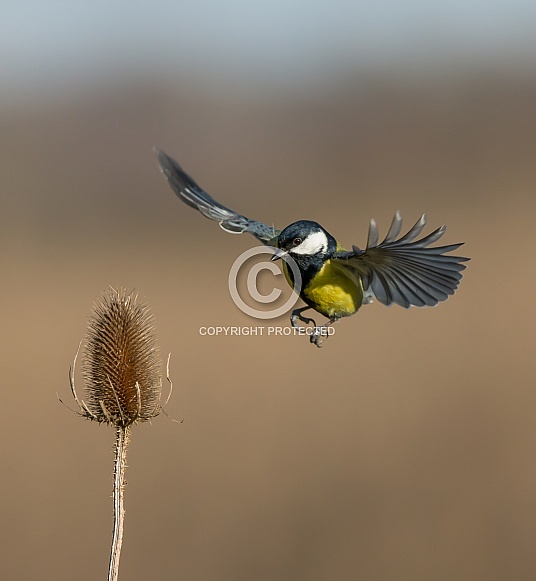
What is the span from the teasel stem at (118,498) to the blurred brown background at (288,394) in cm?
161

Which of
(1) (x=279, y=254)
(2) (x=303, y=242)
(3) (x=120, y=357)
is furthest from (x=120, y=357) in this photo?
Result: (2) (x=303, y=242)

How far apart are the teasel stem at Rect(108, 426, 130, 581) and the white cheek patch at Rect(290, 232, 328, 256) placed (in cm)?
114

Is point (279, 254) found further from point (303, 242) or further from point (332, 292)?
point (332, 292)

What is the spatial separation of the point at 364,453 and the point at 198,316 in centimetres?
411

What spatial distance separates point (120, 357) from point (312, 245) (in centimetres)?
109

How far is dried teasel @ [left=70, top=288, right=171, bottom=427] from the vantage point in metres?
3.80

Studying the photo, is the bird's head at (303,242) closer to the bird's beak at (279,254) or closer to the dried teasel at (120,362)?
the bird's beak at (279,254)

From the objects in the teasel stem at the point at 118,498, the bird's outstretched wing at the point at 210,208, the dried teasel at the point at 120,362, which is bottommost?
the teasel stem at the point at 118,498

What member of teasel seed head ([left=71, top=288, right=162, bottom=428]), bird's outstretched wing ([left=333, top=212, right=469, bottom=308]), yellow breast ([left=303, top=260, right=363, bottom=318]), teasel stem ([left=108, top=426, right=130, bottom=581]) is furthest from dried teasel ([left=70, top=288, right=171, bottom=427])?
bird's outstretched wing ([left=333, top=212, right=469, bottom=308])

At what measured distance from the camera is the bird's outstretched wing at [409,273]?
12.9 ft

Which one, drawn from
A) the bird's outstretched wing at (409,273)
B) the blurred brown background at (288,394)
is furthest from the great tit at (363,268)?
the blurred brown background at (288,394)

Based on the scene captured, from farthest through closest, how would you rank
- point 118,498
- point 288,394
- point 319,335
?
point 288,394 → point 319,335 → point 118,498

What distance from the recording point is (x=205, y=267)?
14.8m

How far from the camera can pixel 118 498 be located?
3104mm
